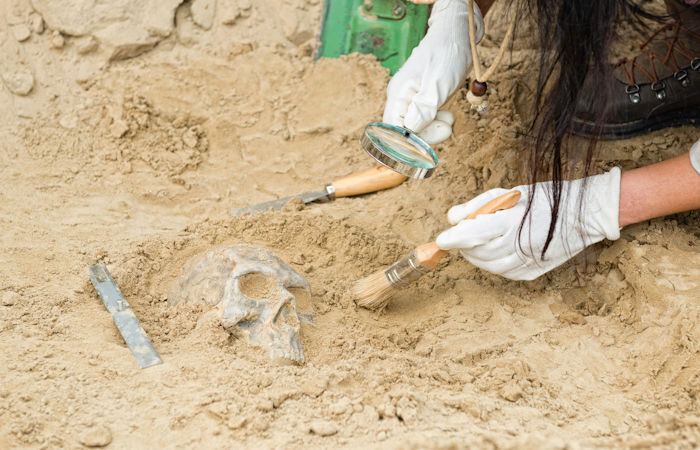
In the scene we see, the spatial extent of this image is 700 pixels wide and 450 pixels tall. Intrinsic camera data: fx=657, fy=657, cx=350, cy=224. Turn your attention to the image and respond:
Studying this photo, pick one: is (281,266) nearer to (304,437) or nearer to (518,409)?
(304,437)

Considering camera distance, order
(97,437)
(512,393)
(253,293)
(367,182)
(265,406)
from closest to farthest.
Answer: (97,437)
(265,406)
(512,393)
(253,293)
(367,182)

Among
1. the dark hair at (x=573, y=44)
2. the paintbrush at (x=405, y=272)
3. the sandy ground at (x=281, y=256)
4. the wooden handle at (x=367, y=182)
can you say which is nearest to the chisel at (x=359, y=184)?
the wooden handle at (x=367, y=182)

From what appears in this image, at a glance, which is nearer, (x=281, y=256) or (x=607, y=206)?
(x=607, y=206)

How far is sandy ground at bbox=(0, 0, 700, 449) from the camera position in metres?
1.57

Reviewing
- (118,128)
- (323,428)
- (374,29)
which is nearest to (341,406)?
(323,428)

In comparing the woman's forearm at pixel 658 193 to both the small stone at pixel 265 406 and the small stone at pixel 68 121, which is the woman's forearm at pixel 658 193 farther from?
the small stone at pixel 68 121

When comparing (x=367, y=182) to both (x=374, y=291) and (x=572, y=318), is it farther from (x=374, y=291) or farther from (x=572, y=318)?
(x=572, y=318)

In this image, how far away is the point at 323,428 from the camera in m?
1.50

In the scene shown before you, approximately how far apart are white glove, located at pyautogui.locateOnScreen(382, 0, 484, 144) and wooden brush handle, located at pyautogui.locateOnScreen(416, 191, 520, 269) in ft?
1.16

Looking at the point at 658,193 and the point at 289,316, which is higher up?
the point at 658,193

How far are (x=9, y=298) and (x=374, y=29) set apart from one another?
7.31 feet

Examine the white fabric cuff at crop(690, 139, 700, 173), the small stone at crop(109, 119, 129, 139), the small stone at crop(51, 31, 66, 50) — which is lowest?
the small stone at crop(109, 119, 129, 139)

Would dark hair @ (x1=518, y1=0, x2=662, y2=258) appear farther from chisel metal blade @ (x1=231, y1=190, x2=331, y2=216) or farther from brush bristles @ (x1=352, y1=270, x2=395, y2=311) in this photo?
chisel metal blade @ (x1=231, y1=190, x2=331, y2=216)

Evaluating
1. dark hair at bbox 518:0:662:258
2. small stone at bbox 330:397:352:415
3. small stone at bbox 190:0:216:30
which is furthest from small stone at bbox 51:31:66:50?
small stone at bbox 330:397:352:415
